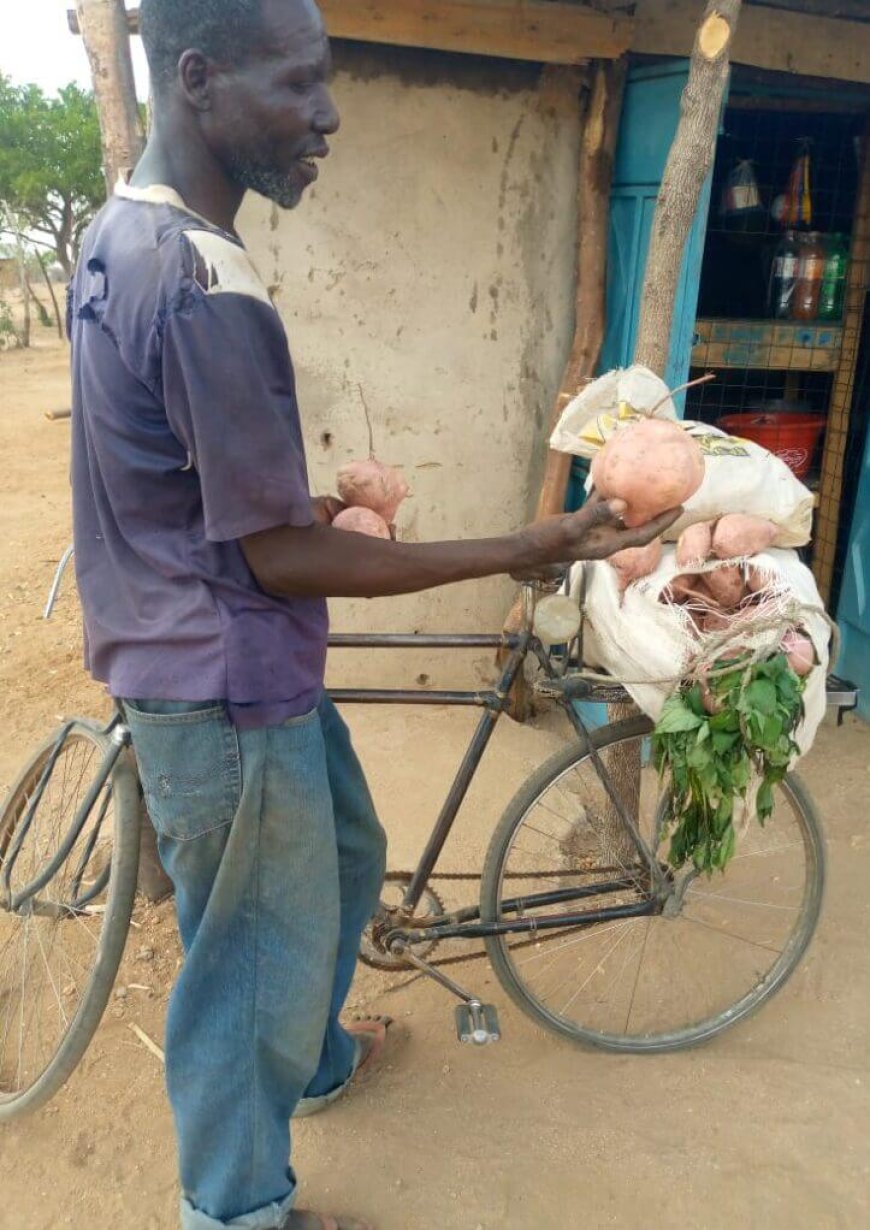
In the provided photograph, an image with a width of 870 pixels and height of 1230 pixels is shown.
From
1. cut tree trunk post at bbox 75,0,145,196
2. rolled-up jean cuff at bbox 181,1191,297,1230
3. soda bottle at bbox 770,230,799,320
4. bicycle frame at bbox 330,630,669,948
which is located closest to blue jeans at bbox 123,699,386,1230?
rolled-up jean cuff at bbox 181,1191,297,1230

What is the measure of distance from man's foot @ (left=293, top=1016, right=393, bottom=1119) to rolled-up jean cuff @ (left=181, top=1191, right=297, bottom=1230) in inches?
16.9

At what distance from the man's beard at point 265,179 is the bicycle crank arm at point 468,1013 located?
175 centimetres

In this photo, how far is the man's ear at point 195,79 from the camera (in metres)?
1.37

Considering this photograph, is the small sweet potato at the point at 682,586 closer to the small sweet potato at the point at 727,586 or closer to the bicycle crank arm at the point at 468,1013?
the small sweet potato at the point at 727,586

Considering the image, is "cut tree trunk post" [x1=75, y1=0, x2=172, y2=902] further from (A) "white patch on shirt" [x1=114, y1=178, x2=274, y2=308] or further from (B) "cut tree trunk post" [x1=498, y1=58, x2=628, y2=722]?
(B) "cut tree trunk post" [x1=498, y1=58, x2=628, y2=722]

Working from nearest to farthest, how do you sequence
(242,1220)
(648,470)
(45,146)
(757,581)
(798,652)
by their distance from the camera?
1. (648,470)
2. (242,1220)
3. (798,652)
4. (757,581)
5. (45,146)

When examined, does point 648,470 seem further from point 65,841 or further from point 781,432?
point 781,432

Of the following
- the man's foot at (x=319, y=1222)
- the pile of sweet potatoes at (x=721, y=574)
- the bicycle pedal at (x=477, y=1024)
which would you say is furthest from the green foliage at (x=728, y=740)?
the man's foot at (x=319, y=1222)

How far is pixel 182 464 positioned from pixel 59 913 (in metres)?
1.53

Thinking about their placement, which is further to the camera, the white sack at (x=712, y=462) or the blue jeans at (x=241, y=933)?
the white sack at (x=712, y=462)

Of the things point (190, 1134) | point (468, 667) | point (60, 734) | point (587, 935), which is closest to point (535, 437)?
point (468, 667)

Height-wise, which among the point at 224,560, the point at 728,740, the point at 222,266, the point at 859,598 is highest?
the point at 222,266

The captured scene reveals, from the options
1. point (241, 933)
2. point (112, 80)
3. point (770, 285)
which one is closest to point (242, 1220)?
point (241, 933)

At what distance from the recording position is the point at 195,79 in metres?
1.39
